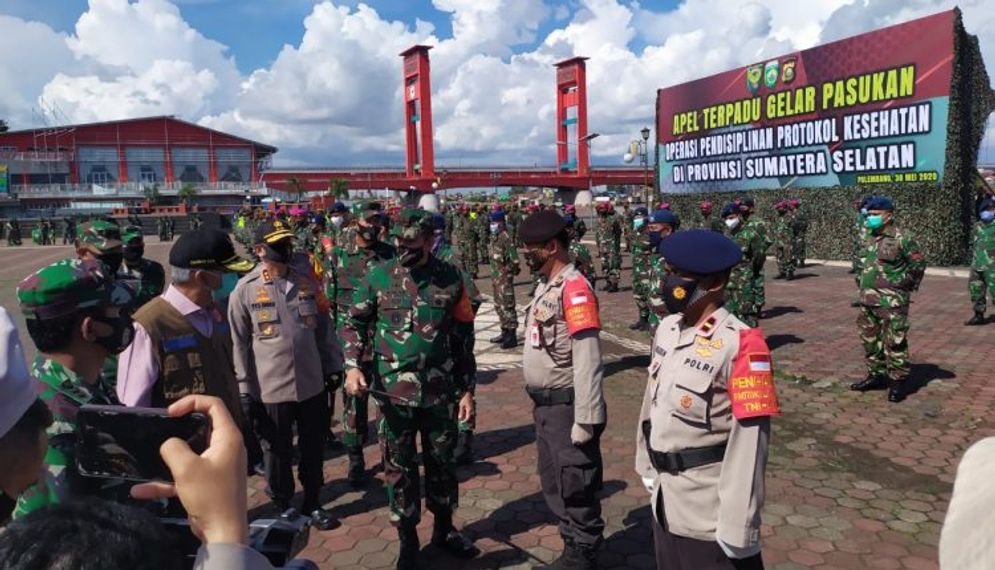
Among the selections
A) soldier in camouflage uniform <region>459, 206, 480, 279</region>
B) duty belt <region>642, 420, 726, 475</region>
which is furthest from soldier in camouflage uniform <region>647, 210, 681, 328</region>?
soldier in camouflage uniform <region>459, 206, 480, 279</region>

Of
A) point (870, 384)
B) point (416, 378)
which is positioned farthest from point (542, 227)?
point (870, 384)

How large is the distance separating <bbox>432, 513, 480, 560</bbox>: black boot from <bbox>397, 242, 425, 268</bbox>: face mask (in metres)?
1.51

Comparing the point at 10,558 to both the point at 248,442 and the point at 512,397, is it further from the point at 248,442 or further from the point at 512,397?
the point at 512,397

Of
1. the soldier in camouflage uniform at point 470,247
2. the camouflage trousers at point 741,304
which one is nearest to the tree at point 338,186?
the soldier in camouflage uniform at point 470,247

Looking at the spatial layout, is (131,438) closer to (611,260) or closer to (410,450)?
(410,450)

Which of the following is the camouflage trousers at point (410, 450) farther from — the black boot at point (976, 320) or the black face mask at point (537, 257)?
the black boot at point (976, 320)

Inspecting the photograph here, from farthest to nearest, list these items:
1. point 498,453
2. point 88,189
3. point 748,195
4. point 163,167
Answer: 1. point 163,167
2. point 88,189
3. point 748,195
4. point 498,453

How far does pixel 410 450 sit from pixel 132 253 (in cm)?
346

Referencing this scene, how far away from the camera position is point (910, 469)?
492cm

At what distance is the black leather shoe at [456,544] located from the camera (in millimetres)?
3840

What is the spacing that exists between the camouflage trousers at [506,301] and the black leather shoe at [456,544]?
19.6ft

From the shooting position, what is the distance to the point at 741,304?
7.90 m

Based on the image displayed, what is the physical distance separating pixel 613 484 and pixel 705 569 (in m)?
2.39

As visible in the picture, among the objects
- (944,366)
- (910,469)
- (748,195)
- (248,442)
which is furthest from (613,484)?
(748,195)
